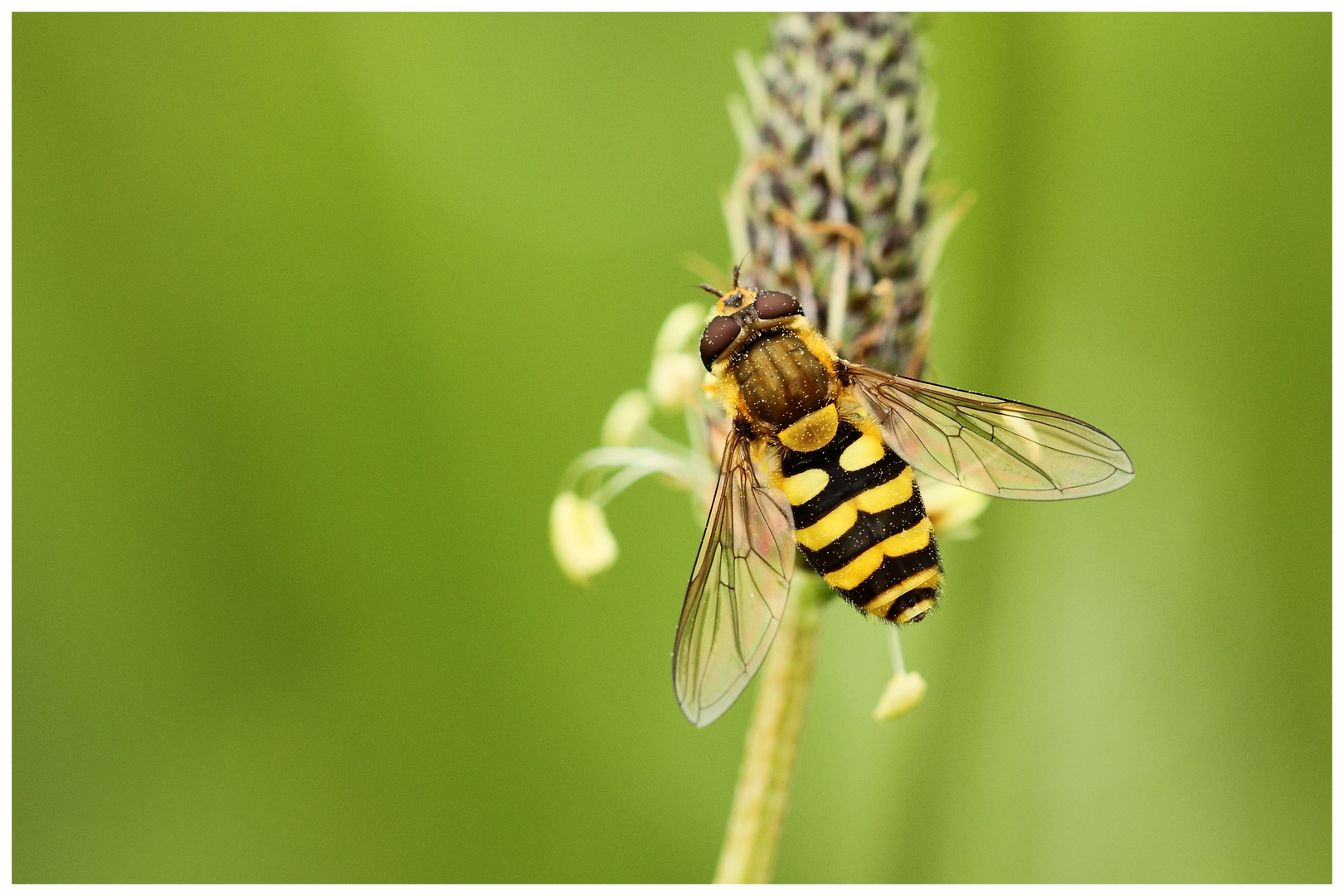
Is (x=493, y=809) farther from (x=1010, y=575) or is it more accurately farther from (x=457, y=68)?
(x=457, y=68)

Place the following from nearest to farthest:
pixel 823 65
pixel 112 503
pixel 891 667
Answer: pixel 823 65, pixel 112 503, pixel 891 667

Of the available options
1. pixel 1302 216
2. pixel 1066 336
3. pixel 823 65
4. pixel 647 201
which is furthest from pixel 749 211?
pixel 1302 216

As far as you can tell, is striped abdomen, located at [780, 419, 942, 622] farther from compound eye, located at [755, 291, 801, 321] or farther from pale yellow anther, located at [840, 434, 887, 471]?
compound eye, located at [755, 291, 801, 321]

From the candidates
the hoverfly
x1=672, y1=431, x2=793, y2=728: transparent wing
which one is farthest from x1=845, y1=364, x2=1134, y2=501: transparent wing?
x1=672, y1=431, x2=793, y2=728: transparent wing

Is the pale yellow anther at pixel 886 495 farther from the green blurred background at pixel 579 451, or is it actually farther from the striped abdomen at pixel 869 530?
the green blurred background at pixel 579 451

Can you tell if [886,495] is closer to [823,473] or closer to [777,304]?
[823,473]

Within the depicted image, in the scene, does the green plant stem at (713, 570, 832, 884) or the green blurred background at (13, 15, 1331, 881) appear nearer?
the green plant stem at (713, 570, 832, 884)
